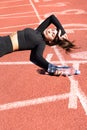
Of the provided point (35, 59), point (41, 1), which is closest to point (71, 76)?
point (35, 59)

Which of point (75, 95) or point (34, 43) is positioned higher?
point (34, 43)

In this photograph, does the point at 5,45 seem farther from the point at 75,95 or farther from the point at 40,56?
the point at 75,95

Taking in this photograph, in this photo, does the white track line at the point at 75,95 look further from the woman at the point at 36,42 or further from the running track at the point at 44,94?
the woman at the point at 36,42

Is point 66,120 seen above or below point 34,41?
below

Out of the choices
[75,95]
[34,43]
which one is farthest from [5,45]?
[75,95]

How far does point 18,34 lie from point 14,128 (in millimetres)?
2337

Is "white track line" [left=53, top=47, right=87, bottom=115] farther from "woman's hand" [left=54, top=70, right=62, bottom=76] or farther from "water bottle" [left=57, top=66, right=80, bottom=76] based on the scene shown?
"woman's hand" [left=54, top=70, right=62, bottom=76]

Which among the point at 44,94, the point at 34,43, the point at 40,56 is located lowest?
the point at 44,94

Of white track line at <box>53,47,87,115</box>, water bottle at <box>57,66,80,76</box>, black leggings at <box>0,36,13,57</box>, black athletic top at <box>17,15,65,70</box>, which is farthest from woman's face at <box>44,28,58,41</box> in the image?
white track line at <box>53,47,87,115</box>

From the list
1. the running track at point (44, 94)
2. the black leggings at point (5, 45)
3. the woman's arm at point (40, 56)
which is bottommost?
the running track at point (44, 94)

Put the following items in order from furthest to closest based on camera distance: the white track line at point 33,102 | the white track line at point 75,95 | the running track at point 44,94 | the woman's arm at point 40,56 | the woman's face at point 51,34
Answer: the woman's face at point 51,34 < the woman's arm at point 40,56 < the white track line at point 33,102 < the white track line at point 75,95 < the running track at point 44,94

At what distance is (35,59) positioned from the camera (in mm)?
7609

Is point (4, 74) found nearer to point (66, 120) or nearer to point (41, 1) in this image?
point (66, 120)

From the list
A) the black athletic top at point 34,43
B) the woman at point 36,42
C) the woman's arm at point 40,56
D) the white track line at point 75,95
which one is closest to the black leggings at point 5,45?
the woman at point 36,42
